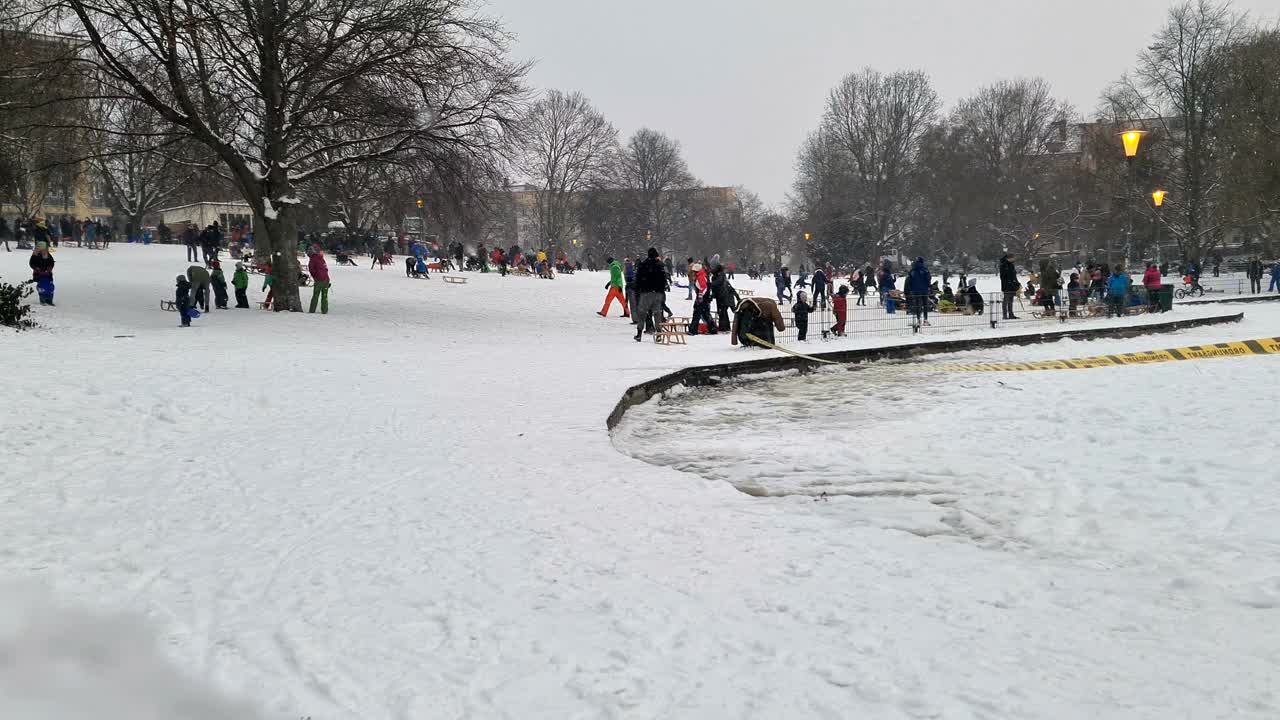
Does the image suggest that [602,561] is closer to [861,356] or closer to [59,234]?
[861,356]

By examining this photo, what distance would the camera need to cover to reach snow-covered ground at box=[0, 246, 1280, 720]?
3.23m

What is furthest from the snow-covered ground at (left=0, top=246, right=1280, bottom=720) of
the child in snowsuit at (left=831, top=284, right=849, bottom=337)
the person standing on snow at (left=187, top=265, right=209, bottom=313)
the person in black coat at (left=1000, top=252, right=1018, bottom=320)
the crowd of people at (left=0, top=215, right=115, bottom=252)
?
the crowd of people at (left=0, top=215, right=115, bottom=252)

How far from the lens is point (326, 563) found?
4.52 metres

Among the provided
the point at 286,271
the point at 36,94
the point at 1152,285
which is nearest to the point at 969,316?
the point at 1152,285

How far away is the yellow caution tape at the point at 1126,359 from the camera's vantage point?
12781mm

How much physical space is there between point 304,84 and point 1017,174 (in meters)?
58.0

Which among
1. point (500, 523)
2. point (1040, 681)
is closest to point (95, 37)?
point (500, 523)

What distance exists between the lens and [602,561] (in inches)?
179

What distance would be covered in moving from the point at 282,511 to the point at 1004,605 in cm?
441

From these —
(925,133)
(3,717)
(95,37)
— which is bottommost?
(3,717)

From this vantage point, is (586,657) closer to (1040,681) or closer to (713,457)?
(1040,681)

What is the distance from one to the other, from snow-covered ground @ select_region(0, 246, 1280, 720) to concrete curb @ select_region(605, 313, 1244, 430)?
1403 mm

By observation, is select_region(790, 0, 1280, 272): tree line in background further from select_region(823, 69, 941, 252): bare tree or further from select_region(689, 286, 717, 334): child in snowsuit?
select_region(689, 286, 717, 334): child in snowsuit

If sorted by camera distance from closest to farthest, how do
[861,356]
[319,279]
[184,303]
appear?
[861,356]
[184,303]
[319,279]
